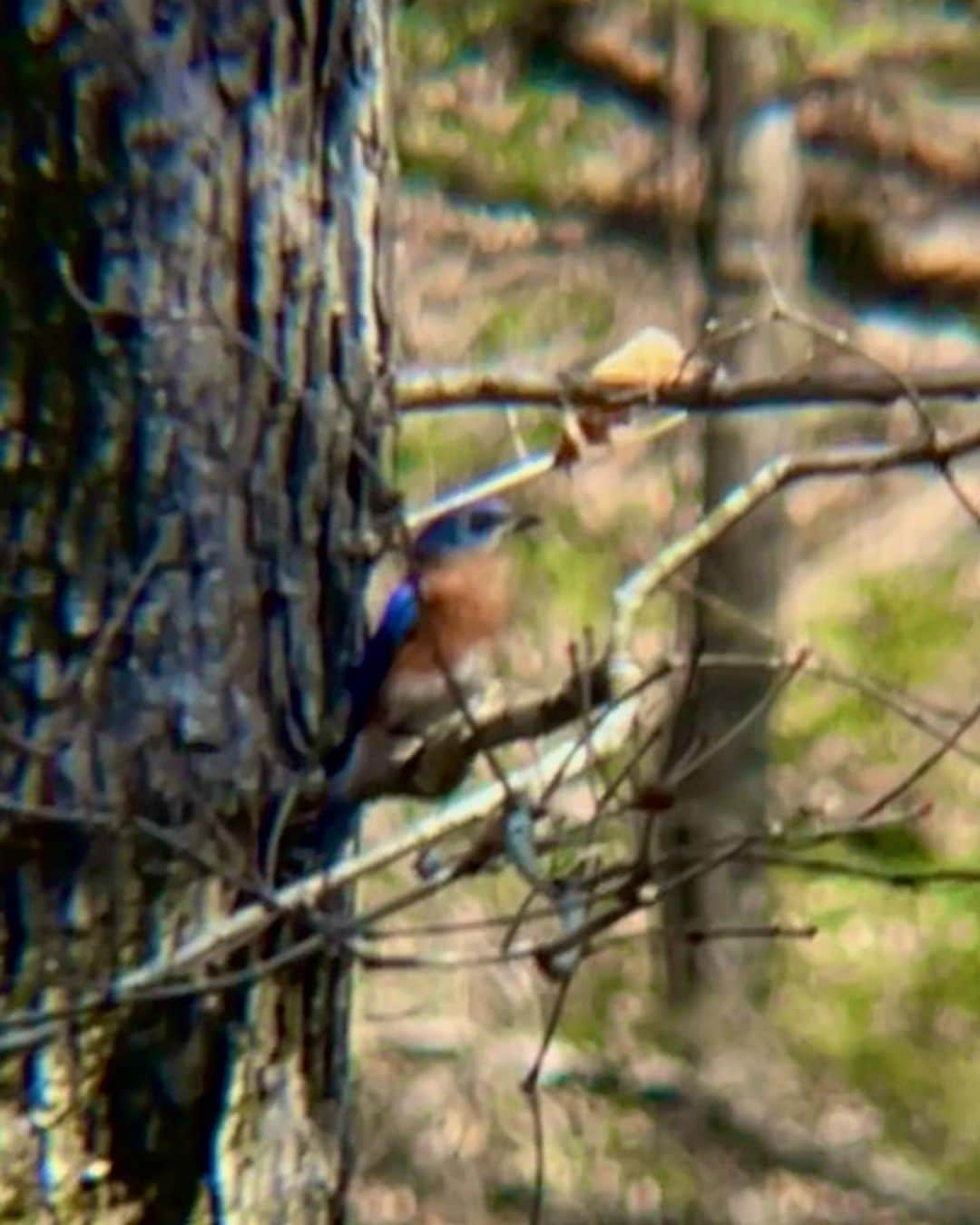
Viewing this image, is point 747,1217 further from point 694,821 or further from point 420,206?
point 420,206

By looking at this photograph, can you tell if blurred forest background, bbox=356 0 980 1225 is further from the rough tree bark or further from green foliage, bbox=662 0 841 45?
the rough tree bark

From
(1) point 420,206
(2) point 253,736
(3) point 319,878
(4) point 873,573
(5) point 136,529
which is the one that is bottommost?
(3) point 319,878

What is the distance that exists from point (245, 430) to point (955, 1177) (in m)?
5.04

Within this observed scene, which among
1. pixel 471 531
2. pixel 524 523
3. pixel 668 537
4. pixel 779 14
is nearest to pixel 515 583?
pixel 668 537

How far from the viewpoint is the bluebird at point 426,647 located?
11.2ft

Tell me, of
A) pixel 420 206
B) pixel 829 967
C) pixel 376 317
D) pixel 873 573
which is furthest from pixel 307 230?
pixel 420 206

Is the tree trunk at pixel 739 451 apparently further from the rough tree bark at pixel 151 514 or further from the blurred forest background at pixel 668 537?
the rough tree bark at pixel 151 514

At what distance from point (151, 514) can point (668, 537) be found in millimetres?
5111

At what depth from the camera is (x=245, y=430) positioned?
3344 mm

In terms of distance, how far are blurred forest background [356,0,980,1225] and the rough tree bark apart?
2.51m

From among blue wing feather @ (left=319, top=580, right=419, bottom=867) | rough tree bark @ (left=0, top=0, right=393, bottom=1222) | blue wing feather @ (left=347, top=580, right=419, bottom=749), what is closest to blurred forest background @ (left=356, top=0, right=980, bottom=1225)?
blue wing feather @ (left=347, top=580, right=419, bottom=749)

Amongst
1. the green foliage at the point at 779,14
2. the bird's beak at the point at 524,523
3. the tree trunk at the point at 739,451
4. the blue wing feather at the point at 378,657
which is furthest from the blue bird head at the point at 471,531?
the tree trunk at the point at 739,451

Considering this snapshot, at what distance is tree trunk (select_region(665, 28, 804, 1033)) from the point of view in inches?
326

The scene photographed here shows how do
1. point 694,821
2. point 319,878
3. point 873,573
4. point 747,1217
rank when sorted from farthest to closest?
point 873,573 → point 694,821 → point 747,1217 → point 319,878
